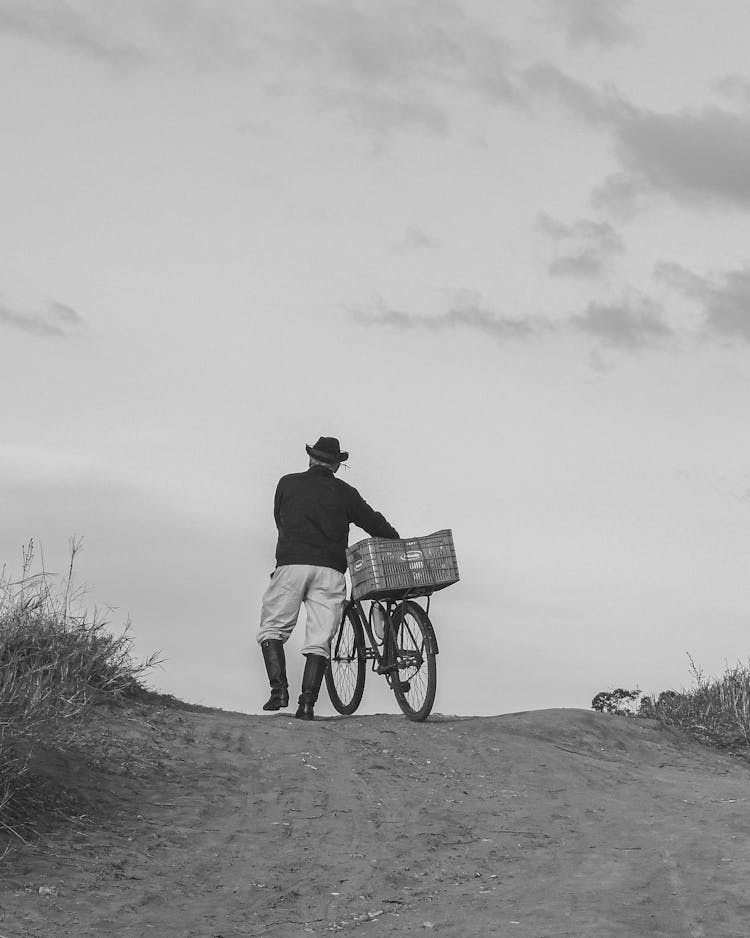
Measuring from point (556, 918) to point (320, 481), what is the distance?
592cm

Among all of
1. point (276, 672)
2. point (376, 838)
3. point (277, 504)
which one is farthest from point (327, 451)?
point (376, 838)

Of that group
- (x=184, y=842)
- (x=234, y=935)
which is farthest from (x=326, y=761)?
(x=234, y=935)

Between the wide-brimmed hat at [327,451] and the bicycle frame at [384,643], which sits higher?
the wide-brimmed hat at [327,451]

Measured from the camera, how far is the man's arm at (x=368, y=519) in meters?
11.3

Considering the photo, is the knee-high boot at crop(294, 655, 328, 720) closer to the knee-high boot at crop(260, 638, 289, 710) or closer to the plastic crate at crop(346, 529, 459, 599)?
the knee-high boot at crop(260, 638, 289, 710)

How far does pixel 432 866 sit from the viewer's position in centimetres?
711

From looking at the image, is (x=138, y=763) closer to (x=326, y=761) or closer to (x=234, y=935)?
(x=326, y=761)

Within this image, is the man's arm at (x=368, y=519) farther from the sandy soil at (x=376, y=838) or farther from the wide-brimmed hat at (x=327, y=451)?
the sandy soil at (x=376, y=838)

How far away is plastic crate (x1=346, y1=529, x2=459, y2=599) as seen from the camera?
10.8 m

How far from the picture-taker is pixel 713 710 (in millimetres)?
13766

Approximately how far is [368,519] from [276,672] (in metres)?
1.62

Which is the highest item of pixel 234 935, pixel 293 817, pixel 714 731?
pixel 714 731

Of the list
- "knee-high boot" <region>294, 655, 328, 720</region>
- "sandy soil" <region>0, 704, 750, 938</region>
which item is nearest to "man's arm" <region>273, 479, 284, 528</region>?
"knee-high boot" <region>294, 655, 328, 720</region>

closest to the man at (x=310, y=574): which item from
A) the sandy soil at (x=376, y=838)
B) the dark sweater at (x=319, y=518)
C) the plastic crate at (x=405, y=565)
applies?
the dark sweater at (x=319, y=518)
